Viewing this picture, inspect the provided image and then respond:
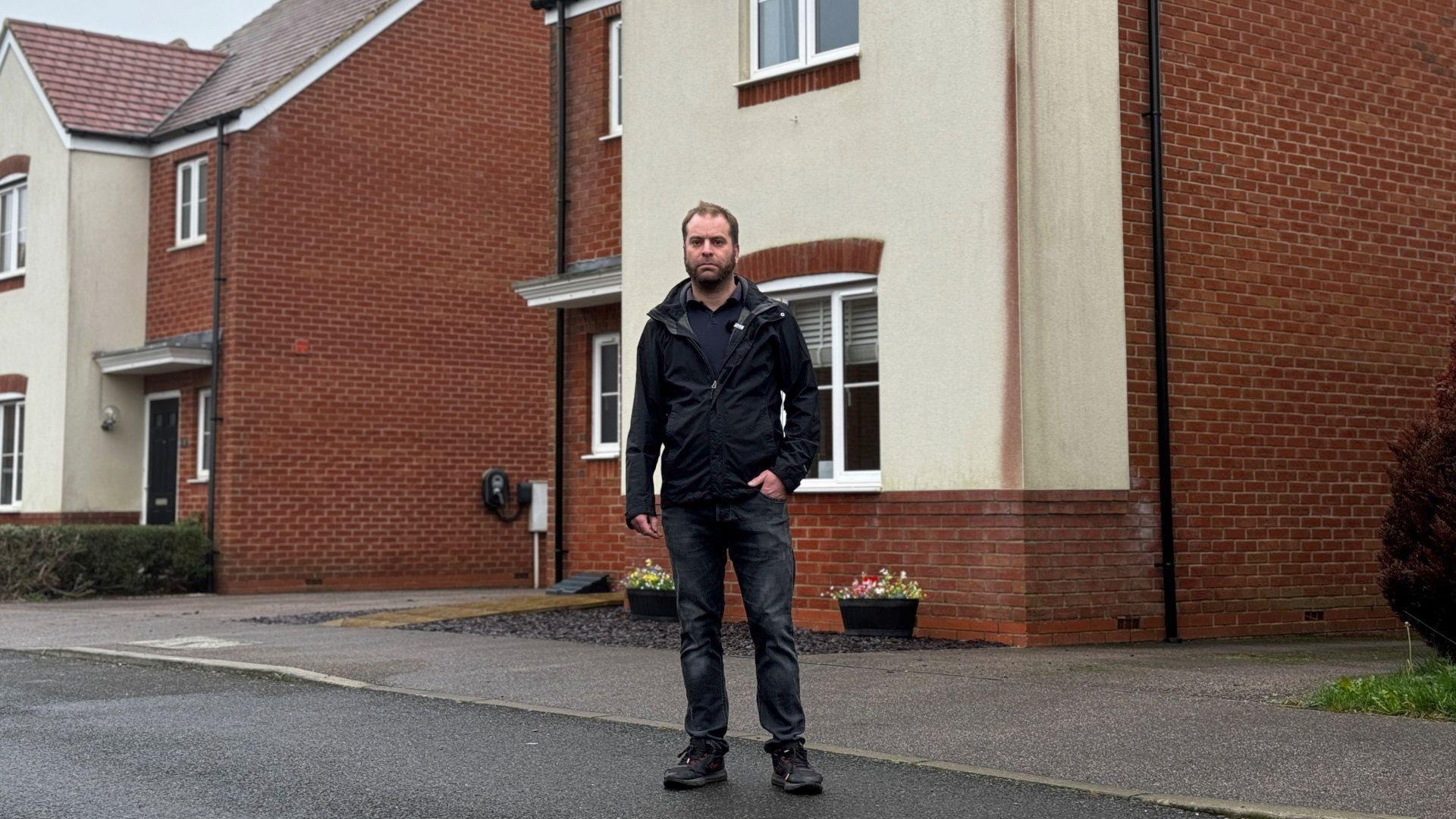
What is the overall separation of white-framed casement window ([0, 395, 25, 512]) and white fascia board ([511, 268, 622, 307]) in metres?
9.27

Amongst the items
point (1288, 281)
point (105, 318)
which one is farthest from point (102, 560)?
point (1288, 281)

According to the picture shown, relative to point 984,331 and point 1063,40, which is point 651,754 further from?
point 1063,40

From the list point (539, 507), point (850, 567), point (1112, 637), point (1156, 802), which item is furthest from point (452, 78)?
point (1156, 802)

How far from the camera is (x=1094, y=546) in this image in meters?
11.3

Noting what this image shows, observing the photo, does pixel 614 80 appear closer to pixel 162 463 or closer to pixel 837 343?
pixel 837 343

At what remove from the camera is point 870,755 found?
6.60 m

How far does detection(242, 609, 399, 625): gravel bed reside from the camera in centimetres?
1420

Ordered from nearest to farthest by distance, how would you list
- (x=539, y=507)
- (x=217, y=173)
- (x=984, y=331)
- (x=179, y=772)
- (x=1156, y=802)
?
(x=1156, y=802)
(x=179, y=772)
(x=984, y=331)
(x=217, y=173)
(x=539, y=507)

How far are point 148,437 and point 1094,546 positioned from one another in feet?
47.3

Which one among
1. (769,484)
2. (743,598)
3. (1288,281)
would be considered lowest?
(743,598)

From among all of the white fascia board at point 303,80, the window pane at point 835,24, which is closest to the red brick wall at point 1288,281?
the window pane at point 835,24

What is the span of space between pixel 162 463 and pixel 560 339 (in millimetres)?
7231

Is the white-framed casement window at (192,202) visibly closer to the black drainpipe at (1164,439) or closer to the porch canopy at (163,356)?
the porch canopy at (163,356)

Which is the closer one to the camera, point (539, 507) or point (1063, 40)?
point (1063, 40)
